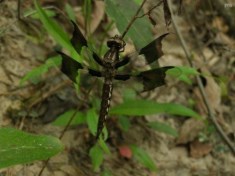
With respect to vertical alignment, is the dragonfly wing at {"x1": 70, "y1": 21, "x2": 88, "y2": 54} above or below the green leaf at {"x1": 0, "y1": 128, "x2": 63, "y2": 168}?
above

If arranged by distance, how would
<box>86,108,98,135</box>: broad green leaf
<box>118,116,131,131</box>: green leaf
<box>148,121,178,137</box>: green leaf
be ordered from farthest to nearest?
1. <box>148,121,178,137</box>: green leaf
2. <box>118,116,131,131</box>: green leaf
3. <box>86,108,98,135</box>: broad green leaf

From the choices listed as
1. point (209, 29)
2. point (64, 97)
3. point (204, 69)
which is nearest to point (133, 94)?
point (64, 97)

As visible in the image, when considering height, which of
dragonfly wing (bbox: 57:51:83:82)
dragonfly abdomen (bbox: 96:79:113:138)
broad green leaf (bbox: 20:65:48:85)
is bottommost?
dragonfly abdomen (bbox: 96:79:113:138)

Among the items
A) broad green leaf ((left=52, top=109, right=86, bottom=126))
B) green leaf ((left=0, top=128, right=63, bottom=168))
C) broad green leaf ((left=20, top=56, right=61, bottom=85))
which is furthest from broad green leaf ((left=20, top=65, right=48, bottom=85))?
green leaf ((left=0, top=128, right=63, bottom=168))

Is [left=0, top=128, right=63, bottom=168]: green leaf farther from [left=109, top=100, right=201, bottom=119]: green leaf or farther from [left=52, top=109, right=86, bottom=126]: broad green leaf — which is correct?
[left=109, top=100, right=201, bottom=119]: green leaf

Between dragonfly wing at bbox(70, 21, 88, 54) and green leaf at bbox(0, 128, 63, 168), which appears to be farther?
dragonfly wing at bbox(70, 21, 88, 54)

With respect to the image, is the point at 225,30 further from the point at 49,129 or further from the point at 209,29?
the point at 49,129

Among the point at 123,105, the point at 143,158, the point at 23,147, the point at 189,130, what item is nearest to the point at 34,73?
the point at 123,105

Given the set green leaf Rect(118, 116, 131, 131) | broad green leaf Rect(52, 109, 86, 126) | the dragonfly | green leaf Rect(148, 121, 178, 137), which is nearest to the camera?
the dragonfly
